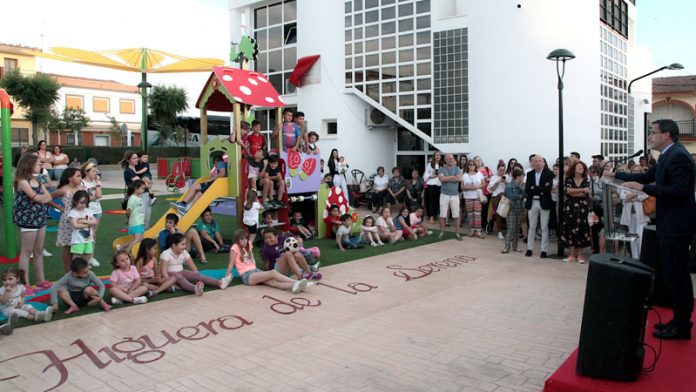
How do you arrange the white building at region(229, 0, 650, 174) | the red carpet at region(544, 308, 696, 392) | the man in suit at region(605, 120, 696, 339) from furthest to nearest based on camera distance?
the white building at region(229, 0, 650, 174) → the man in suit at region(605, 120, 696, 339) → the red carpet at region(544, 308, 696, 392)

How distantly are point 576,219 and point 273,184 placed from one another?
5.81 meters

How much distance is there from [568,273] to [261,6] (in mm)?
16404

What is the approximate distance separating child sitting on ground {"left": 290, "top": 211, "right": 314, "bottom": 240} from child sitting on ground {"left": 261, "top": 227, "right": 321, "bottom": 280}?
3282 mm

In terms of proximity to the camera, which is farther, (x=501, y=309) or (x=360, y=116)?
(x=360, y=116)

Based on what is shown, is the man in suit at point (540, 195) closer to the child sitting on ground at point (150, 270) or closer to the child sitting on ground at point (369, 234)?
the child sitting on ground at point (369, 234)

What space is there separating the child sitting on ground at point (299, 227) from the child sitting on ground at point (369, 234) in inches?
49.4

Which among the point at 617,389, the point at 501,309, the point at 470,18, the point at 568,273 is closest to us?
the point at 617,389

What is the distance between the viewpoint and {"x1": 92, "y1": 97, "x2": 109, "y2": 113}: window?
197 ft

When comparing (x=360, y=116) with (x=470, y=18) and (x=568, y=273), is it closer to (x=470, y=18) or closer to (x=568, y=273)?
(x=470, y=18)

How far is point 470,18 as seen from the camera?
15.6 meters

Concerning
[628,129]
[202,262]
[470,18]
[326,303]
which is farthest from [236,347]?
[628,129]

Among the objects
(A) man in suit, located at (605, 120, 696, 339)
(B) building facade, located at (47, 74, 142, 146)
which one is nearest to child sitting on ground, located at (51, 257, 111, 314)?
(A) man in suit, located at (605, 120, 696, 339)

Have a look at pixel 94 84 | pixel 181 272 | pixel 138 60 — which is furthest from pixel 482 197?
pixel 94 84

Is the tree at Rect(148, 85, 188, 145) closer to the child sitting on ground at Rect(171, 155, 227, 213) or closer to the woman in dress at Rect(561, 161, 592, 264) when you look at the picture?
the child sitting on ground at Rect(171, 155, 227, 213)
